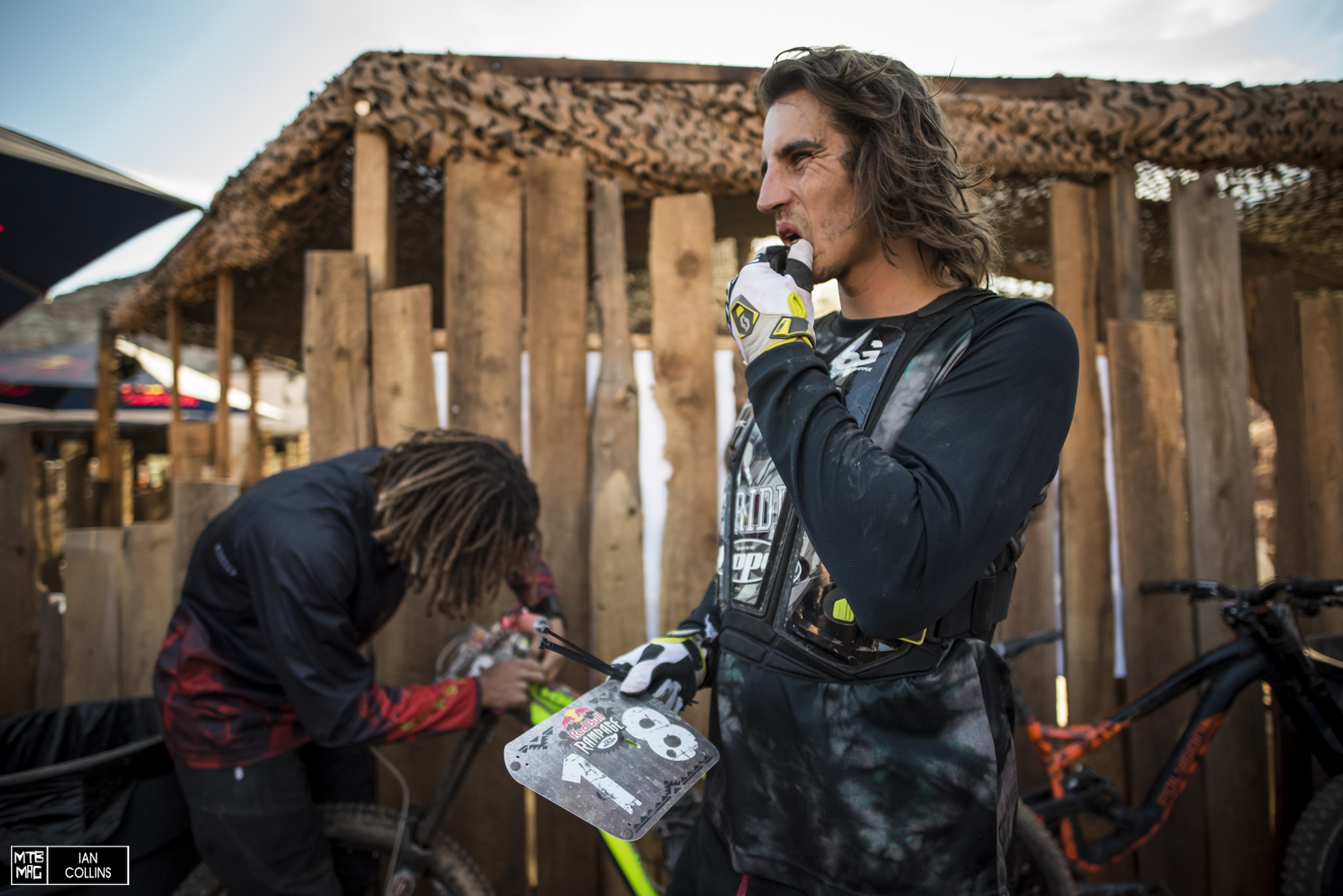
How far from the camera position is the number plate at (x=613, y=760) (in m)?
1.02

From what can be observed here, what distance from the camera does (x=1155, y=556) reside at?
281 centimetres

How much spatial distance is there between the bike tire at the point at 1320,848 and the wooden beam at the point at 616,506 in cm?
224

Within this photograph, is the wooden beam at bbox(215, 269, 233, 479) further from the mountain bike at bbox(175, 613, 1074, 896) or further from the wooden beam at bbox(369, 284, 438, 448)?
the mountain bike at bbox(175, 613, 1074, 896)

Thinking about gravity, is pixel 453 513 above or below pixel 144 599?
above

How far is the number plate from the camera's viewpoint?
1.02 meters

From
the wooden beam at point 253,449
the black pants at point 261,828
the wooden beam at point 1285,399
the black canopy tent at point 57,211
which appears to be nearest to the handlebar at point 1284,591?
the wooden beam at point 1285,399

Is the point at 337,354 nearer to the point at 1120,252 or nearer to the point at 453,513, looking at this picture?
the point at 453,513

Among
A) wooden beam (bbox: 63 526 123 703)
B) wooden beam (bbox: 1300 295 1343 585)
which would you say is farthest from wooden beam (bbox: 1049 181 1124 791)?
wooden beam (bbox: 63 526 123 703)

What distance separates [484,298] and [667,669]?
1.79 meters

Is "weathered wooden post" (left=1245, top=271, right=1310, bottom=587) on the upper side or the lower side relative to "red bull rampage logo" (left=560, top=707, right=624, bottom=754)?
upper

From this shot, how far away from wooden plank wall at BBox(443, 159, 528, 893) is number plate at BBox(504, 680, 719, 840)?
1.56 metres

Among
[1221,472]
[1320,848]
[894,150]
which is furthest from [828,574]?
[1221,472]

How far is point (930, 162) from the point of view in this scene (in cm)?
119

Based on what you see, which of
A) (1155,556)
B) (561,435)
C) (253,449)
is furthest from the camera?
(253,449)
